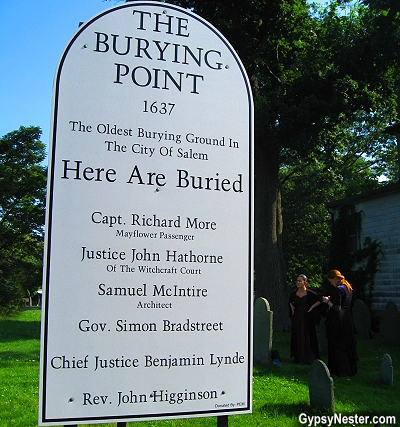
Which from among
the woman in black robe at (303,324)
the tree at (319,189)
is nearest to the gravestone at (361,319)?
the woman in black robe at (303,324)

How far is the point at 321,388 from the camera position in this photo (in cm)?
672

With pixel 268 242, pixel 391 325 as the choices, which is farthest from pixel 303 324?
pixel 268 242

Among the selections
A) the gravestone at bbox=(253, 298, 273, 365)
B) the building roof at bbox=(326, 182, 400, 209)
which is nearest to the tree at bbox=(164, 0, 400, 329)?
the building roof at bbox=(326, 182, 400, 209)

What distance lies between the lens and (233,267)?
306 centimetres

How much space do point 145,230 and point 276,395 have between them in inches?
227

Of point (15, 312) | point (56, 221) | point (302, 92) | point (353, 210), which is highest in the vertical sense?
point (302, 92)

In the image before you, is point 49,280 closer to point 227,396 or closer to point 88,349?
point 88,349

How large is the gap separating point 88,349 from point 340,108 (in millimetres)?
17208

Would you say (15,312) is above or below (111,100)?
below

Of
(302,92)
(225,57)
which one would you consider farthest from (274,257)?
(225,57)

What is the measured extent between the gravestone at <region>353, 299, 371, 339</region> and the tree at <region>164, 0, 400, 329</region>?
304 centimetres

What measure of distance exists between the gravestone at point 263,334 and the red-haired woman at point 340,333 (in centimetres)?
133

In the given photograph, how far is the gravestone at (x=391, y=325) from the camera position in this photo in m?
15.2

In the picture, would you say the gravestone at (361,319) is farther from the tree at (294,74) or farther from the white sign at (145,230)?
the white sign at (145,230)
